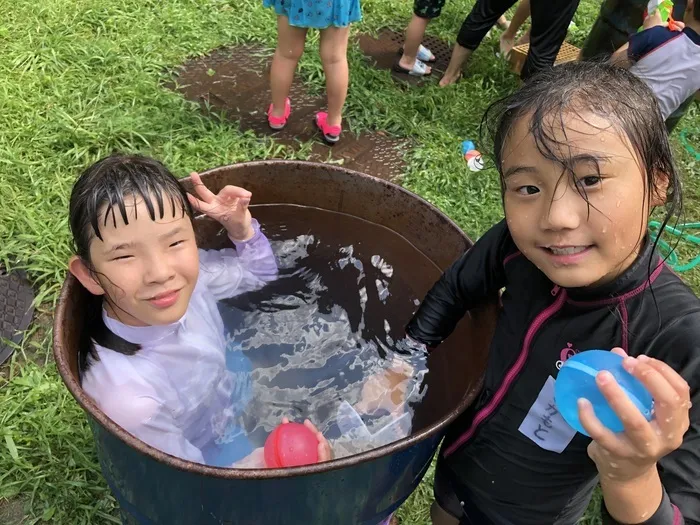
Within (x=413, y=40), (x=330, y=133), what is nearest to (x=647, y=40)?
(x=413, y=40)

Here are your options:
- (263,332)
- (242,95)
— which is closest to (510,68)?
(242,95)

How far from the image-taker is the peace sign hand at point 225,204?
177 cm

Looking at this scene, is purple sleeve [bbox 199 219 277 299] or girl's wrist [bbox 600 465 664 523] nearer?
girl's wrist [bbox 600 465 664 523]

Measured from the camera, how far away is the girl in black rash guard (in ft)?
3.14

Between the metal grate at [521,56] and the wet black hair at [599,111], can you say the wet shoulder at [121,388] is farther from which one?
the metal grate at [521,56]

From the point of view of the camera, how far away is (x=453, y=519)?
5.91 feet

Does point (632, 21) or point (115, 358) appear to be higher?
point (632, 21)

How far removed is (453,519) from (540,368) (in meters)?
0.73

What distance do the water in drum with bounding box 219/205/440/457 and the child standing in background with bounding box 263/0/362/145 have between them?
125cm

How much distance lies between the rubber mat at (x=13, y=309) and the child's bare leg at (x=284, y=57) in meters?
1.59

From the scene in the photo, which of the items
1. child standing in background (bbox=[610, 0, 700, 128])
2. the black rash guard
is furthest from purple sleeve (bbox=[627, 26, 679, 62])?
the black rash guard

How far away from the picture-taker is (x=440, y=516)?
185 cm

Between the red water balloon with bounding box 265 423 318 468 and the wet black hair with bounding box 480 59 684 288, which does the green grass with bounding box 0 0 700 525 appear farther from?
the wet black hair with bounding box 480 59 684 288

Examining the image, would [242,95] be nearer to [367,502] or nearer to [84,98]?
[84,98]
